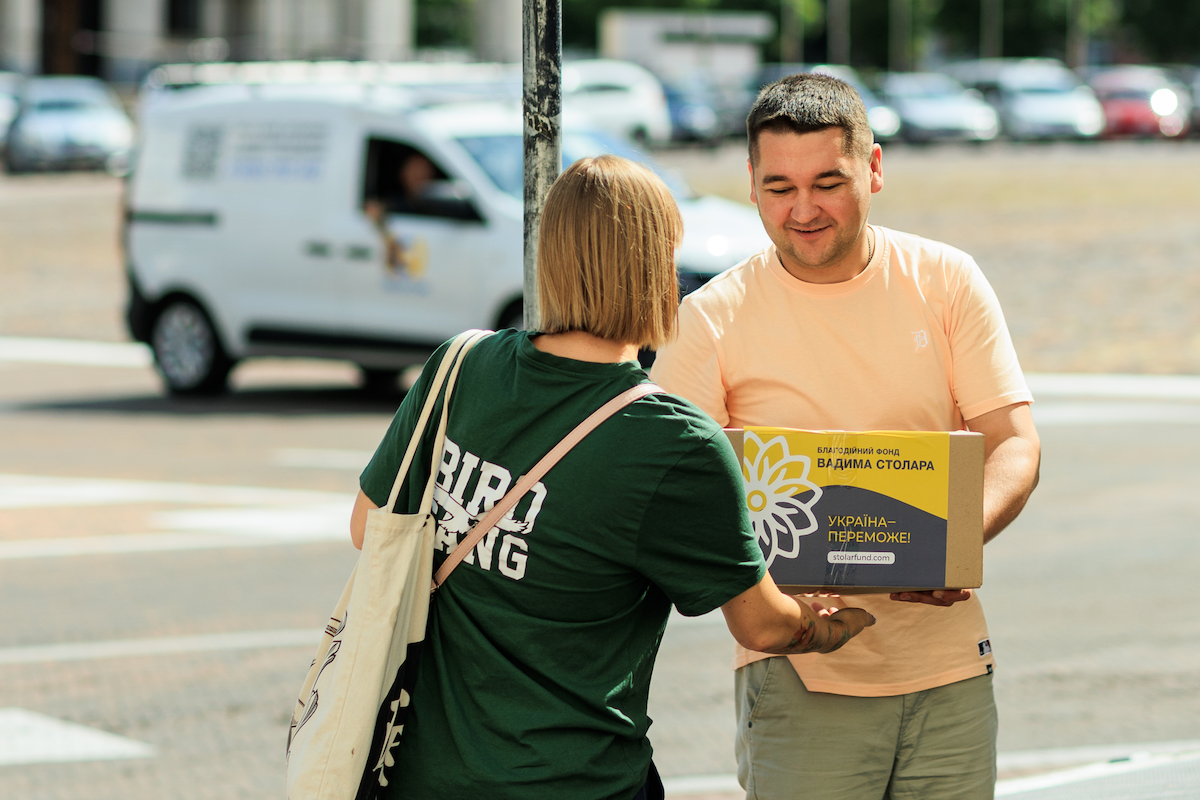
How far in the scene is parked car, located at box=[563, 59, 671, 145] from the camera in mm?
38188

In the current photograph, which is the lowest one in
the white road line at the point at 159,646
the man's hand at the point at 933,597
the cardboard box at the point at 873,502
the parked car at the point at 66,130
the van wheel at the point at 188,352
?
the white road line at the point at 159,646

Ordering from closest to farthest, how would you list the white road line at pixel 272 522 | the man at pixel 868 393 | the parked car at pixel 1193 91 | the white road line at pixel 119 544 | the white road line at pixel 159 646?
the man at pixel 868 393, the white road line at pixel 159 646, the white road line at pixel 119 544, the white road line at pixel 272 522, the parked car at pixel 1193 91

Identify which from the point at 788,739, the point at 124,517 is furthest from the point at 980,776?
the point at 124,517

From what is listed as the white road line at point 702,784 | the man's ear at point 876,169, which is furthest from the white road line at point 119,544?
the man's ear at point 876,169

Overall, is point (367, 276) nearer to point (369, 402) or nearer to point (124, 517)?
point (369, 402)

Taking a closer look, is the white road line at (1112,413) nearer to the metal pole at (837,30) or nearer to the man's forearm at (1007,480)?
the man's forearm at (1007,480)

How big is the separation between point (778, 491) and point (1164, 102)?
149ft

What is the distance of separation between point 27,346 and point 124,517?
878 cm

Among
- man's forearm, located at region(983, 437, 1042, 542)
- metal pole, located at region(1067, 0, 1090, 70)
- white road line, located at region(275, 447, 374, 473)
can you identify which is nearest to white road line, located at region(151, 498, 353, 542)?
white road line, located at region(275, 447, 374, 473)

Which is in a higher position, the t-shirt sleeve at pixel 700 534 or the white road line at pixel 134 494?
the t-shirt sleeve at pixel 700 534

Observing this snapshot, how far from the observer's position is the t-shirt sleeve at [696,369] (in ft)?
9.59

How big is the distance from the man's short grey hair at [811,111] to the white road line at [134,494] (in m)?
6.66

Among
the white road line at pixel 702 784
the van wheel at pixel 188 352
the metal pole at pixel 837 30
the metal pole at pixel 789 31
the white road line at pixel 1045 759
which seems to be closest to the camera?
the white road line at pixel 1045 759

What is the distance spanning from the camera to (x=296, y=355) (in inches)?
514
